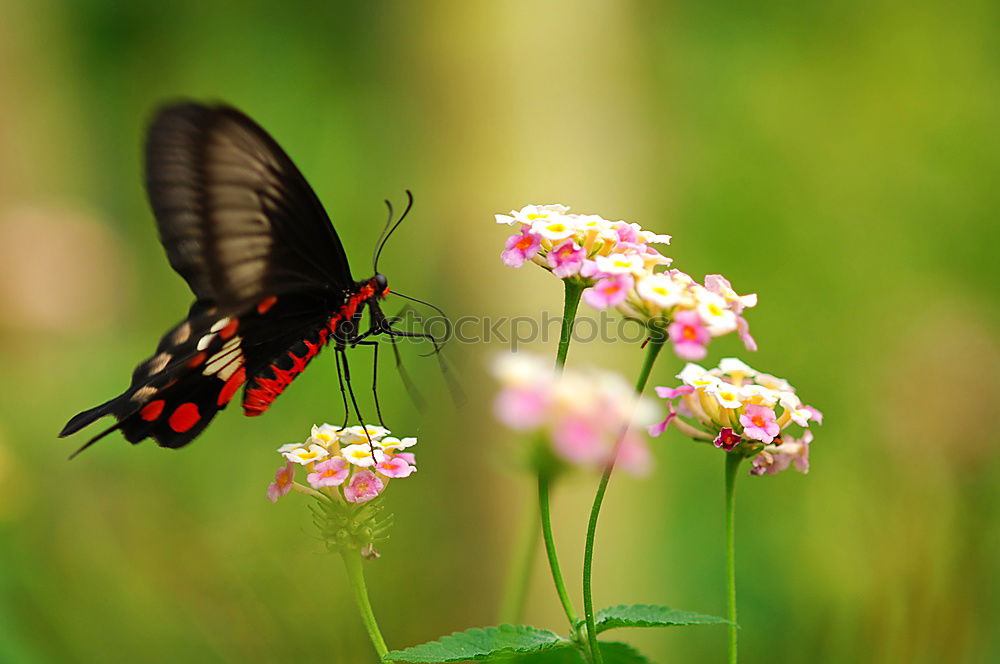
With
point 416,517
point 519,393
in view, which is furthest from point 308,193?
point 416,517

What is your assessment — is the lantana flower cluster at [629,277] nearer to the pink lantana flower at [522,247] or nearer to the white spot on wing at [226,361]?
the pink lantana flower at [522,247]

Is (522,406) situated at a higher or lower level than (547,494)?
higher

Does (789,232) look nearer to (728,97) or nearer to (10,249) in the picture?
(728,97)

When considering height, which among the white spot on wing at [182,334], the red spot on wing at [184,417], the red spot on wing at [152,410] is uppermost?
the white spot on wing at [182,334]

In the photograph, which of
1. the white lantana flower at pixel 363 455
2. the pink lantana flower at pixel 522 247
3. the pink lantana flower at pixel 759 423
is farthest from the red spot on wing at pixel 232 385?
the pink lantana flower at pixel 759 423

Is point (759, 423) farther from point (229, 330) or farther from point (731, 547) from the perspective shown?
point (229, 330)

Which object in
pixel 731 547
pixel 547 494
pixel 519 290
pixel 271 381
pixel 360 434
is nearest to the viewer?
pixel 547 494

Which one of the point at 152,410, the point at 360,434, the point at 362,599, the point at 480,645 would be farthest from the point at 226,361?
the point at 480,645
